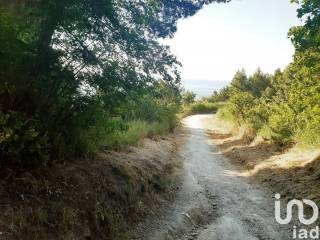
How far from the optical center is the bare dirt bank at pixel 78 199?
5.02 m

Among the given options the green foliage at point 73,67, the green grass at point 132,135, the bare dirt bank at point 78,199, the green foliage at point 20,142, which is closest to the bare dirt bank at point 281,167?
the bare dirt bank at point 78,199

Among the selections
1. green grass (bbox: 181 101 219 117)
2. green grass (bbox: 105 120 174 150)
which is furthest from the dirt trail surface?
green grass (bbox: 181 101 219 117)

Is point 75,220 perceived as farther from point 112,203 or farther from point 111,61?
point 111,61

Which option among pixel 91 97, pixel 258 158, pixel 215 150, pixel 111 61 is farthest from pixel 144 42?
pixel 215 150

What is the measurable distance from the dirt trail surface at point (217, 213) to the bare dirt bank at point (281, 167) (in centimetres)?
58

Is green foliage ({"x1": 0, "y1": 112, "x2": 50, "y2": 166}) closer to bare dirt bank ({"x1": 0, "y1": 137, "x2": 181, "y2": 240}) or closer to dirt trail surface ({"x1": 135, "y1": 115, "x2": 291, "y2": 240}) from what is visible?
bare dirt bank ({"x1": 0, "y1": 137, "x2": 181, "y2": 240})

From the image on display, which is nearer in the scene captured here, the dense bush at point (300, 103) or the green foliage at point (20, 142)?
the green foliage at point (20, 142)

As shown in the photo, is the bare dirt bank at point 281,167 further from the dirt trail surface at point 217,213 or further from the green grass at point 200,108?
the green grass at point 200,108

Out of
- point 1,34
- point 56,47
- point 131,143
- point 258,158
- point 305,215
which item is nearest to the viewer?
point 1,34

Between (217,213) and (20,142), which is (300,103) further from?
(20,142)

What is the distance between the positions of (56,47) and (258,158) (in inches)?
442

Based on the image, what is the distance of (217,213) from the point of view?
8977mm

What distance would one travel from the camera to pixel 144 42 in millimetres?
7422

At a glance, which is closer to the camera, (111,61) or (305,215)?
(111,61)
